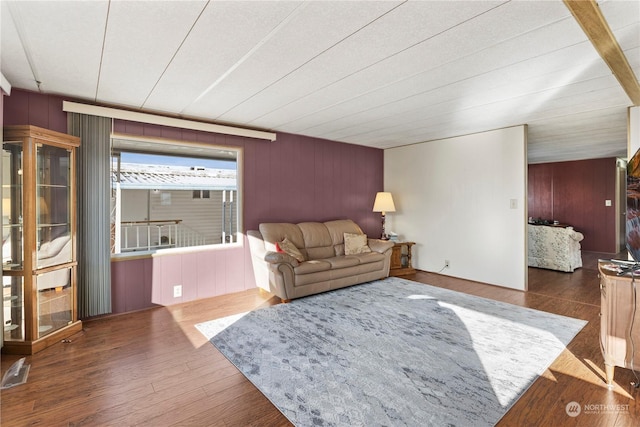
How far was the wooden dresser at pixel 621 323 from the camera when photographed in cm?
208

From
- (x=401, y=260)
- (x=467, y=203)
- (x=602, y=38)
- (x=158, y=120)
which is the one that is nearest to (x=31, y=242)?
(x=158, y=120)

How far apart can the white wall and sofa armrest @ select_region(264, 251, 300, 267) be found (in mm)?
2867

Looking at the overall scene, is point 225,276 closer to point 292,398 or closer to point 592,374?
point 292,398

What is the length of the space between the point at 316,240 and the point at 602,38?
3.79 meters

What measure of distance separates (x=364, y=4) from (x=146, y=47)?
5.10 feet

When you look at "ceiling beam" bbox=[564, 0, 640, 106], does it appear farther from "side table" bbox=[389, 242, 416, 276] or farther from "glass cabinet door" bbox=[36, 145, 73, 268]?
"glass cabinet door" bbox=[36, 145, 73, 268]

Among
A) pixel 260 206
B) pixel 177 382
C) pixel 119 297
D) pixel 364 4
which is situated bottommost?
pixel 177 382

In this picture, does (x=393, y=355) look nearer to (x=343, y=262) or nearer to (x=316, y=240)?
(x=343, y=262)

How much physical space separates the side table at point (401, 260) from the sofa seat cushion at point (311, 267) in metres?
1.65

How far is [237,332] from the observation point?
302cm

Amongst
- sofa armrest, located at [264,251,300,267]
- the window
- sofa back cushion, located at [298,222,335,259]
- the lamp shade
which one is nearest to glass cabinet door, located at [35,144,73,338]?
the window

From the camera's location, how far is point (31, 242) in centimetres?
267

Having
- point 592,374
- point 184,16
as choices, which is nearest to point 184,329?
point 184,16

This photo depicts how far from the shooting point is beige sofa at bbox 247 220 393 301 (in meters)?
3.87
